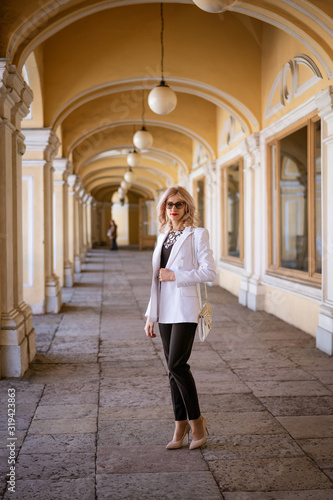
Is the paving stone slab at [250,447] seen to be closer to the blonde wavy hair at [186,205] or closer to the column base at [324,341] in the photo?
the blonde wavy hair at [186,205]

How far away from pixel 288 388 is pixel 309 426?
923 mm

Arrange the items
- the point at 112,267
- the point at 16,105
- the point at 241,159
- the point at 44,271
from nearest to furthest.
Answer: the point at 16,105 < the point at 44,271 < the point at 241,159 < the point at 112,267

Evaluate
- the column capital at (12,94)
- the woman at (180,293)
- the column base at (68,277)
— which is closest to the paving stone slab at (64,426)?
the woman at (180,293)

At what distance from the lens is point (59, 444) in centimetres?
337

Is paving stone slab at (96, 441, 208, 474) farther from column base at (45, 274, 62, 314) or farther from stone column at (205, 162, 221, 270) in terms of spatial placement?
stone column at (205, 162, 221, 270)

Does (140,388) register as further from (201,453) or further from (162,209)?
(162,209)

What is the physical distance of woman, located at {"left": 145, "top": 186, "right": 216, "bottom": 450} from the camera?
314 cm

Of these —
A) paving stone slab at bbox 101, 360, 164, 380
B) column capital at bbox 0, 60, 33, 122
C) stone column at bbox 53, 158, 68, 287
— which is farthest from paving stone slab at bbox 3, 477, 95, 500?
stone column at bbox 53, 158, 68, 287

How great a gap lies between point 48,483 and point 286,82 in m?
6.53

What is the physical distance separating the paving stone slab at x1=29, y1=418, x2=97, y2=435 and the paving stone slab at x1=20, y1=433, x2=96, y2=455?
0.07 m

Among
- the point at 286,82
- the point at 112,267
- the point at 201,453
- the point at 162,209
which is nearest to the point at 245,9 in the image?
the point at 286,82

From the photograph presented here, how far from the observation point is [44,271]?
28.1 ft

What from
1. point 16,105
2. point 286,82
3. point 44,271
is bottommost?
point 44,271

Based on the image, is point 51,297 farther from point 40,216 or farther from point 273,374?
point 273,374
